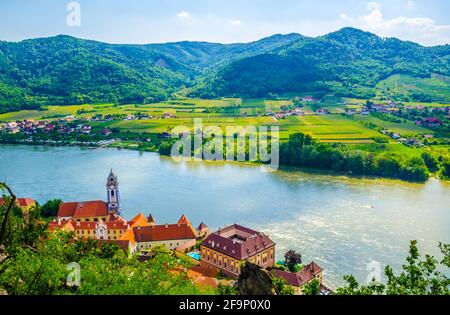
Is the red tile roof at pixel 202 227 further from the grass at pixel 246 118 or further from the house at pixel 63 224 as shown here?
the grass at pixel 246 118

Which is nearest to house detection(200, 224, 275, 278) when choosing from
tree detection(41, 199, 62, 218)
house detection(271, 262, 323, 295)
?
house detection(271, 262, 323, 295)

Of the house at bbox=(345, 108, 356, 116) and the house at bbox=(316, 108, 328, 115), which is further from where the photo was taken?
the house at bbox=(316, 108, 328, 115)

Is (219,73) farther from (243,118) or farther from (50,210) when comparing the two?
(50,210)

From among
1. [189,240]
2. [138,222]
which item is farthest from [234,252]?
[138,222]

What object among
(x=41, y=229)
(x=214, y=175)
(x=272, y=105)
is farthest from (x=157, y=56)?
(x=41, y=229)

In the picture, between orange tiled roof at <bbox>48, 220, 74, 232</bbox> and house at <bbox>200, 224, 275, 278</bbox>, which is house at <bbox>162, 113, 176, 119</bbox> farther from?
house at <bbox>200, 224, 275, 278</bbox>

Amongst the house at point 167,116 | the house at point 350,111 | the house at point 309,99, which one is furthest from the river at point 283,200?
the house at point 309,99

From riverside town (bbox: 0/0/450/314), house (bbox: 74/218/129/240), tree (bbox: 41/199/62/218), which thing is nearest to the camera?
riverside town (bbox: 0/0/450/314)
